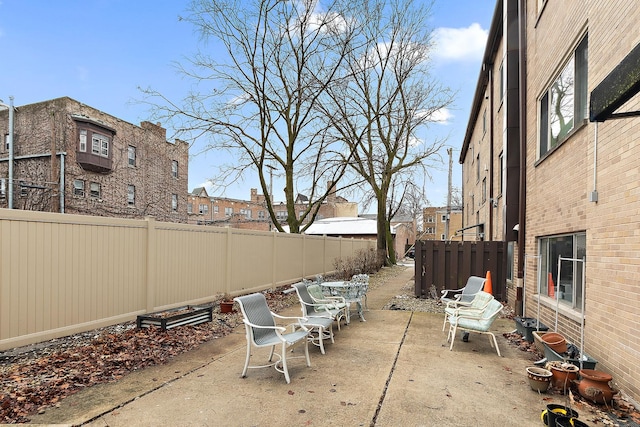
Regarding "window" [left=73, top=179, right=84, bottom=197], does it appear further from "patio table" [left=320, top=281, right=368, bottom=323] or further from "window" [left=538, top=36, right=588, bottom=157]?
"window" [left=538, top=36, right=588, bottom=157]

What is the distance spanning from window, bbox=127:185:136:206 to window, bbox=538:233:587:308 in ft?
93.2

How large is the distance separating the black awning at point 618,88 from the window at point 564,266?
10.3 feet

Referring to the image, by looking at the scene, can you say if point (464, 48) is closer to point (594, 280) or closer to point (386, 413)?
point (594, 280)

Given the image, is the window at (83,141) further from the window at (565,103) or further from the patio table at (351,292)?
the window at (565,103)

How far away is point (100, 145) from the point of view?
1016 inches

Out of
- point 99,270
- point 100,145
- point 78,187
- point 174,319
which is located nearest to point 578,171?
point 174,319

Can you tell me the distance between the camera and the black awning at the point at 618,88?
2.51m

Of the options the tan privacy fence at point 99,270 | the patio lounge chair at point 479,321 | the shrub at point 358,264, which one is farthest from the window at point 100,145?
the patio lounge chair at point 479,321

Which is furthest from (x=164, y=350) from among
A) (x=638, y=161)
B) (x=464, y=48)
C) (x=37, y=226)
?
(x=464, y=48)

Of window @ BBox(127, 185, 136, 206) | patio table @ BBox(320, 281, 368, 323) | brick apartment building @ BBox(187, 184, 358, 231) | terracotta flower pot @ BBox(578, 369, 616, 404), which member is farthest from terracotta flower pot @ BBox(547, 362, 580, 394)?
brick apartment building @ BBox(187, 184, 358, 231)

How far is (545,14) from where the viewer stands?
753cm

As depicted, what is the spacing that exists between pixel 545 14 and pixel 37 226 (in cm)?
940

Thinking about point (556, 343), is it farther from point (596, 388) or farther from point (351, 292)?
point (351, 292)

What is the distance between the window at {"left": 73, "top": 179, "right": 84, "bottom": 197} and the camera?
2438 centimetres
